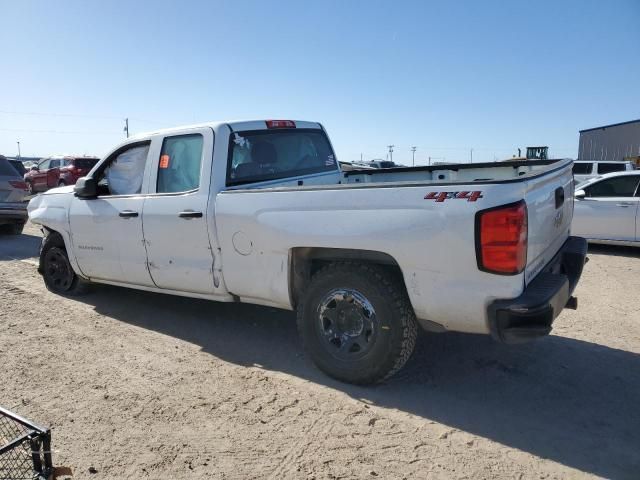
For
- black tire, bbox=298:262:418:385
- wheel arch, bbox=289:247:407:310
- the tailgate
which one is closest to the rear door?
wheel arch, bbox=289:247:407:310

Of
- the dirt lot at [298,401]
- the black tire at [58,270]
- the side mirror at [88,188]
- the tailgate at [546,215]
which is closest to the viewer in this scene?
the dirt lot at [298,401]

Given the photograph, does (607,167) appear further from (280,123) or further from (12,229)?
(12,229)

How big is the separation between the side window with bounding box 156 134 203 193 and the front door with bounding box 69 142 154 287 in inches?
10.8

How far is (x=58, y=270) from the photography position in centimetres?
602

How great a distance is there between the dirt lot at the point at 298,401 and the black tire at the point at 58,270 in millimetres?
766

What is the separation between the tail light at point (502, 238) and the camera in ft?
9.24

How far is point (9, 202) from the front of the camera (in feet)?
34.9

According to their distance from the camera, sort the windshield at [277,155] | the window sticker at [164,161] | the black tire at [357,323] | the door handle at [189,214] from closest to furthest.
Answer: the black tire at [357,323] → the door handle at [189,214] → the windshield at [277,155] → the window sticker at [164,161]

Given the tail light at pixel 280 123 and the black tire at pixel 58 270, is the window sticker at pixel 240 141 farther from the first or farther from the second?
the black tire at pixel 58 270

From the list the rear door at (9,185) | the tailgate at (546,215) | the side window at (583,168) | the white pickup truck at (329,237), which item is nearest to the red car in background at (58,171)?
the rear door at (9,185)

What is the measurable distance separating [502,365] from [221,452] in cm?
231

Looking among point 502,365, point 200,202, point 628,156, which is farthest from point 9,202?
point 628,156

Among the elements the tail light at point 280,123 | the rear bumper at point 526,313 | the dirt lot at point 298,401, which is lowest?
the dirt lot at point 298,401

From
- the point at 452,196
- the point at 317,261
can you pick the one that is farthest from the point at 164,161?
the point at 452,196
